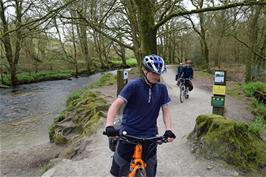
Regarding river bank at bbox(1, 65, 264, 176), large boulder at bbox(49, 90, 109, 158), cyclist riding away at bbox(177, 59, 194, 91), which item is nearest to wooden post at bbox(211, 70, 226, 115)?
river bank at bbox(1, 65, 264, 176)

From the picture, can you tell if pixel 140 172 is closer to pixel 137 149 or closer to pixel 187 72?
pixel 137 149

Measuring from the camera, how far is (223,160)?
18.8 feet

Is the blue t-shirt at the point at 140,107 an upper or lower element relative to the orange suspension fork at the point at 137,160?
upper

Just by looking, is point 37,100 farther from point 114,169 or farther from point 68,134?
point 114,169

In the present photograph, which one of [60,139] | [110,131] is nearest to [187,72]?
[60,139]

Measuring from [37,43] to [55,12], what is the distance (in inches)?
1393

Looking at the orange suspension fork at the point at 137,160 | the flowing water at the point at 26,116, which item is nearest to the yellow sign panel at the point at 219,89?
the orange suspension fork at the point at 137,160

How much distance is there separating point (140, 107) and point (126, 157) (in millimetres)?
612

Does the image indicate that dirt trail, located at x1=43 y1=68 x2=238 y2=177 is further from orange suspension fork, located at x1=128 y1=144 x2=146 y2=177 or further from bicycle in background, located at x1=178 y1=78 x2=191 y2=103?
bicycle in background, located at x1=178 y1=78 x2=191 y2=103

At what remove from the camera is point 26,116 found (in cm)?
1525

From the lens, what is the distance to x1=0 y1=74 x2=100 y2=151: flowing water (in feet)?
36.4

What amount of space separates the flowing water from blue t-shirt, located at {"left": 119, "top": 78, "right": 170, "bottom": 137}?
7663 millimetres

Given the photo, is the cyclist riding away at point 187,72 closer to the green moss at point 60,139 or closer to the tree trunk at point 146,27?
the tree trunk at point 146,27

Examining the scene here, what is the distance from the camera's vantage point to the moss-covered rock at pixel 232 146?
18.7 ft
